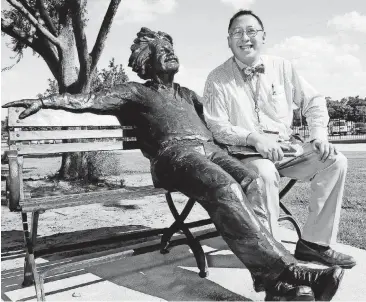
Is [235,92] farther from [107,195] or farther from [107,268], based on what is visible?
[107,268]

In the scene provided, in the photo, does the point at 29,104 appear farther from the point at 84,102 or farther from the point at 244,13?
the point at 244,13

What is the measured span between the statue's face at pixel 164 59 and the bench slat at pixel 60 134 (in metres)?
0.72

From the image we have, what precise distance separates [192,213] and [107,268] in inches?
87.2

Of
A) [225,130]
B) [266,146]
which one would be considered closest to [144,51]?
[225,130]

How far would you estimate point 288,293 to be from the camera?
2.31m

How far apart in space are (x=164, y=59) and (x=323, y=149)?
4.80 feet

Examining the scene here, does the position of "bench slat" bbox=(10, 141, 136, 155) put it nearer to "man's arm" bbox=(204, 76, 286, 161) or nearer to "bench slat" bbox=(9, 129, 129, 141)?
"bench slat" bbox=(9, 129, 129, 141)

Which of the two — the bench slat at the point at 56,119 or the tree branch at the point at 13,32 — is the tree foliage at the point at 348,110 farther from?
the bench slat at the point at 56,119

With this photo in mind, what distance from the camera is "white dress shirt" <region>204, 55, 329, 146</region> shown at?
338cm

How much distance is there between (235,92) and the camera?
3449 millimetres

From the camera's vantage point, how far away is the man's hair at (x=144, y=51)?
3.66 m

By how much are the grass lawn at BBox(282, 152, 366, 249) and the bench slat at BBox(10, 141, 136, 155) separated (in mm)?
2342

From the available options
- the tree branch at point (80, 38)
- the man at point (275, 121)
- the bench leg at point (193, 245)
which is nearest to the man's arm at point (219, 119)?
the man at point (275, 121)

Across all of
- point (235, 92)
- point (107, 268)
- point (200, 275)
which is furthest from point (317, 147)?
point (107, 268)
